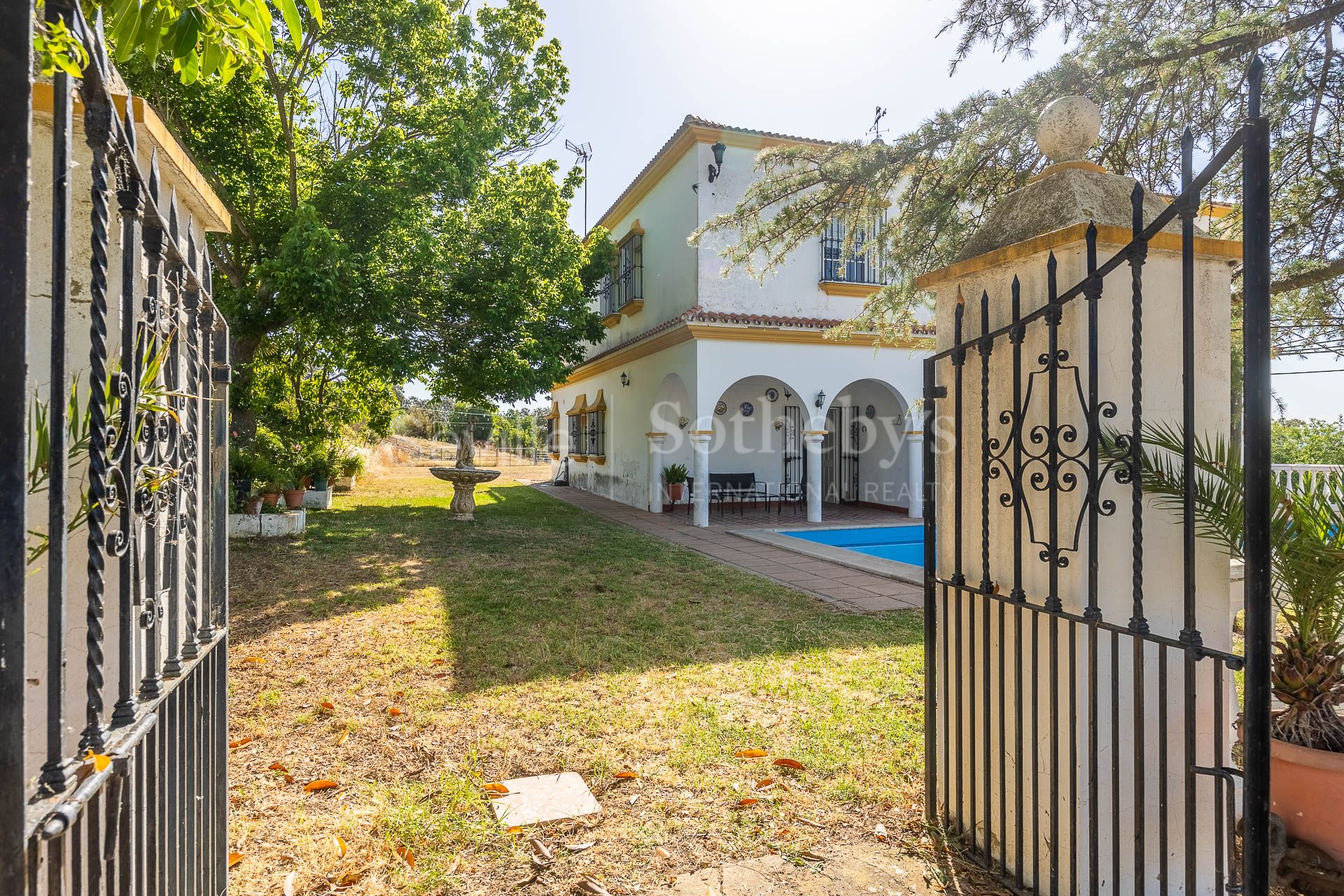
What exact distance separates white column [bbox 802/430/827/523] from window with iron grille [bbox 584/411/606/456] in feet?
21.6

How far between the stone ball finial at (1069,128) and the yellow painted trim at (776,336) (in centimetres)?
944

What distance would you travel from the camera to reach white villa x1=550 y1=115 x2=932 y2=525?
12.6m

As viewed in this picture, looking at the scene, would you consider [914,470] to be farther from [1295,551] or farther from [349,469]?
[349,469]

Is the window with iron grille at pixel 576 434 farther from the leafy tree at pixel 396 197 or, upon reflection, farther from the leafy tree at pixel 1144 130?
the leafy tree at pixel 1144 130

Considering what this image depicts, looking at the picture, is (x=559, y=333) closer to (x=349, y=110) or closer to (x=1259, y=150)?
(x=349, y=110)

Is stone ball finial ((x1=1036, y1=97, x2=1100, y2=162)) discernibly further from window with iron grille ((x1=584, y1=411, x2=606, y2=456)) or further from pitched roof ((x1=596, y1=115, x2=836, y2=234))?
window with iron grille ((x1=584, y1=411, x2=606, y2=456))

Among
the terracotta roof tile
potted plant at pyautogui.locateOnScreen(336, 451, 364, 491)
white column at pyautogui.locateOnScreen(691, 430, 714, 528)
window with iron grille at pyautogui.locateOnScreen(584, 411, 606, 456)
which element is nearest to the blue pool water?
white column at pyautogui.locateOnScreen(691, 430, 714, 528)

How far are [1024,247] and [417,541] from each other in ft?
30.2

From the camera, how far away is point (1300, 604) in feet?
7.51

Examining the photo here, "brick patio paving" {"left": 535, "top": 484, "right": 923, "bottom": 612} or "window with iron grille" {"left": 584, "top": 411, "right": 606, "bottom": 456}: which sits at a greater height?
"window with iron grille" {"left": 584, "top": 411, "right": 606, "bottom": 456}

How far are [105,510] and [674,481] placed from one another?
13.6 metres

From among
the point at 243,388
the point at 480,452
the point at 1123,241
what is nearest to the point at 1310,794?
the point at 1123,241

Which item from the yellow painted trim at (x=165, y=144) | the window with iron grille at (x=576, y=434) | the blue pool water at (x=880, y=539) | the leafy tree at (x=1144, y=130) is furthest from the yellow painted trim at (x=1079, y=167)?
the window with iron grille at (x=576, y=434)

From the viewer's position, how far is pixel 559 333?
1260cm
